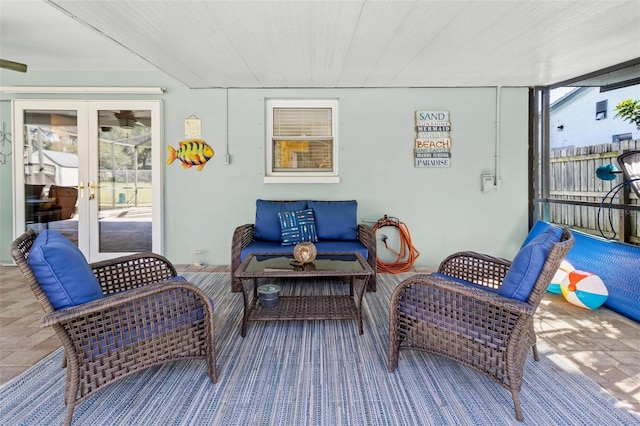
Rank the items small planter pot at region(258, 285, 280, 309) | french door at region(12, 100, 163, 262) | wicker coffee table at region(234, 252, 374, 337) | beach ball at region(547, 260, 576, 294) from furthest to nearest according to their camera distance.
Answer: french door at region(12, 100, 163, 262) → beach ball at region(547, 260, 576, 294) → small planter pot at region(258, 285, 280, 309) → wicker coffee table at region(234, 252, 374, 337)

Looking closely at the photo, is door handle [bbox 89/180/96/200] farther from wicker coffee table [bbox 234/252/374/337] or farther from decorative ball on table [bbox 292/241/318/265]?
decorative ball on table [bbox 292/241/318/265]

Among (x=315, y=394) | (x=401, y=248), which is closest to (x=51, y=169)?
(x=315, y=394)

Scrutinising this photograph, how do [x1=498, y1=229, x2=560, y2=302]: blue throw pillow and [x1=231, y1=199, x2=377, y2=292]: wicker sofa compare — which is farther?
[x1=231, y1=199, x2=377, y2=292]: wicker sofa

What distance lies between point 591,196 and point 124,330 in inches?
193

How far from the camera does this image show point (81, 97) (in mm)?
4391

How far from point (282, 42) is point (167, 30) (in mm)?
954

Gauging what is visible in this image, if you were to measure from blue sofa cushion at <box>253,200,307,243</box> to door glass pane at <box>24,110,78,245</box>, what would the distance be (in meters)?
2.59

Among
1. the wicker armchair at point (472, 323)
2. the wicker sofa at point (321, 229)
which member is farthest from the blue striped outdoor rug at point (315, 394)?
the wicker sofa at point (321, 229)

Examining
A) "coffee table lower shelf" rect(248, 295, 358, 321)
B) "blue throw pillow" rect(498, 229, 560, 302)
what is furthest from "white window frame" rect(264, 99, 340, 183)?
"blue throw pillow" rect(498, 229, 560, 302)

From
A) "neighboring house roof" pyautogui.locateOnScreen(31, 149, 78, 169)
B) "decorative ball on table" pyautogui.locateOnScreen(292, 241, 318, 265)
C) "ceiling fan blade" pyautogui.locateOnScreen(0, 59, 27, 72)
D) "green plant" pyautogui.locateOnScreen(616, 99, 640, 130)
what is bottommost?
"decorative ball on table" pyautogui.locateOnScreen(292, 241, 318, 265)

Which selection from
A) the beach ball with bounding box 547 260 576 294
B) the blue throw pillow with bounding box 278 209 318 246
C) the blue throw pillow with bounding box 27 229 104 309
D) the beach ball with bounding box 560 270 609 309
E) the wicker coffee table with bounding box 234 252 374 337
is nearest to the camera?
the blue throw pillow with bounding box 27 229 104 309

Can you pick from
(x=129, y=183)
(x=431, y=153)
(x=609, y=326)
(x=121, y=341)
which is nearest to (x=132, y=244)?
(x=129, y=183)

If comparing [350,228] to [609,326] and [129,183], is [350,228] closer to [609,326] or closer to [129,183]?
[609,326]

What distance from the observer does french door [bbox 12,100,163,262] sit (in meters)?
4.40
